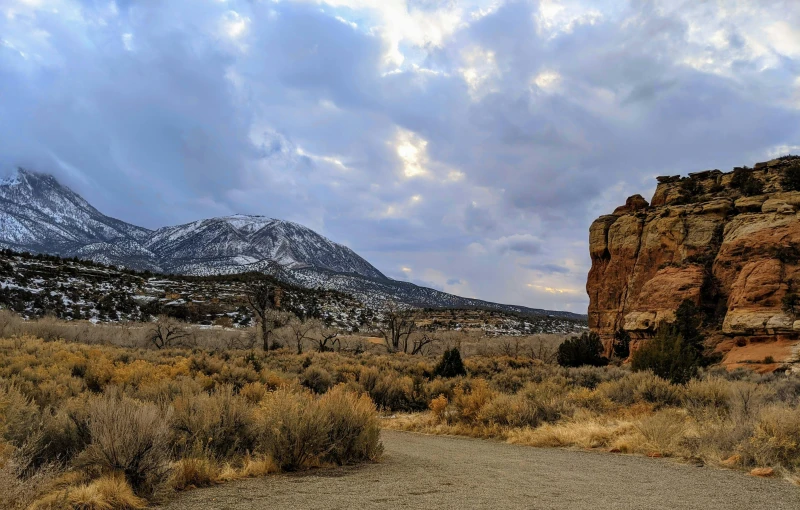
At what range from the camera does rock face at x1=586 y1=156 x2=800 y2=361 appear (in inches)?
1150

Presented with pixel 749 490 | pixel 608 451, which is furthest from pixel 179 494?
pixel 608 451

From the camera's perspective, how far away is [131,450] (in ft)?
17.2

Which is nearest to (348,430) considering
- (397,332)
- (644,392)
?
(644,392)

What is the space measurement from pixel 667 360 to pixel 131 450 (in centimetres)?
1887

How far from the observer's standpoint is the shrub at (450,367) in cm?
2208

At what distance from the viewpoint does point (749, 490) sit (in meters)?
6.11

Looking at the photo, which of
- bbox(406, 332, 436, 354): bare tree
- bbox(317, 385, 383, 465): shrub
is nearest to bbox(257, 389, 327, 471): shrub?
bbox(317, 385, 383, 465): shrub

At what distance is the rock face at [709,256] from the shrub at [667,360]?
1134cm

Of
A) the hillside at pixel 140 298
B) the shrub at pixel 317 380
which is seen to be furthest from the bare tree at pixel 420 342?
the shrub at pixel 317 380

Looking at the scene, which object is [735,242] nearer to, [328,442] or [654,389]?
[654,389]

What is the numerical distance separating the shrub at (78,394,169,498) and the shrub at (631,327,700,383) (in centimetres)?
1540

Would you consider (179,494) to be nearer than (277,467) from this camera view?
Yes

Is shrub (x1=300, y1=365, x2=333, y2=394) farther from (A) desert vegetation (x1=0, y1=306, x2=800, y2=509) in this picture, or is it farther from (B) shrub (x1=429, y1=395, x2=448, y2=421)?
(B) shrub (x1=429, y1=395, x2=448, y2=421)

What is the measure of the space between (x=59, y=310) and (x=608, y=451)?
5189 cm
